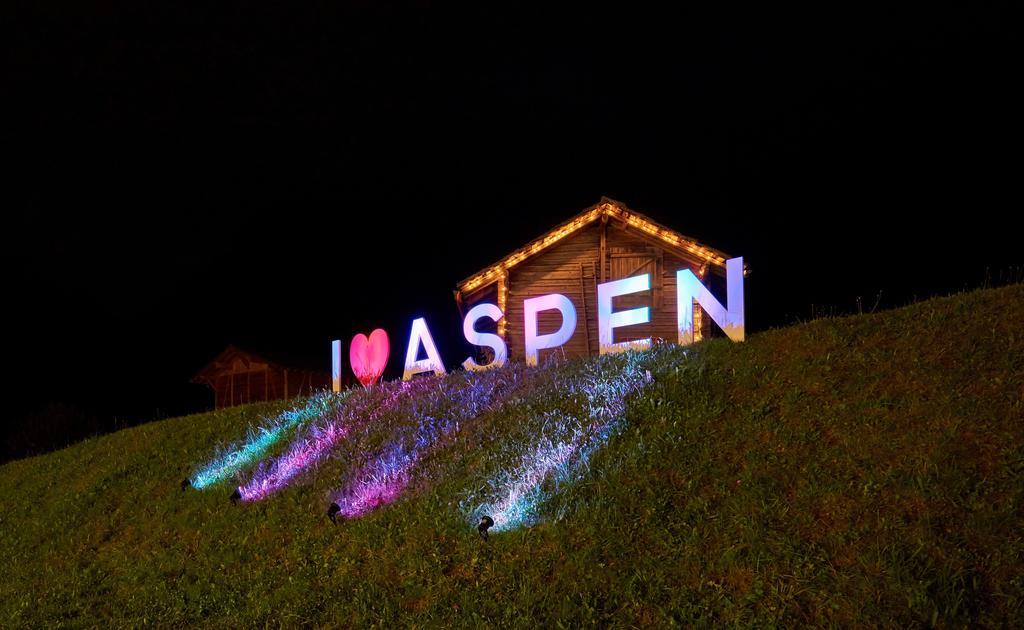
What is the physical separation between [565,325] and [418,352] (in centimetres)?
457

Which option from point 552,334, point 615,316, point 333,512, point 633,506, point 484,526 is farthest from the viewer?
point 552,334

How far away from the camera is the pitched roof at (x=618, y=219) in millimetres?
26281

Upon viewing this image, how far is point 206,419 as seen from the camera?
67.2ft

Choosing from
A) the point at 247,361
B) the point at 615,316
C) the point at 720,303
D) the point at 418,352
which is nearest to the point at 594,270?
the point at 418,352

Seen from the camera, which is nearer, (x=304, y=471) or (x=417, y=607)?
(x=417, y=607)

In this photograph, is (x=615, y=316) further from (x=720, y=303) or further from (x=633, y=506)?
(x=633, y=506)

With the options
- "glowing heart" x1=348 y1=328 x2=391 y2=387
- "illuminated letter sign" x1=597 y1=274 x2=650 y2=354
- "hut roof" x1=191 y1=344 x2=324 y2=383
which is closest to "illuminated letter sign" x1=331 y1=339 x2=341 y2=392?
"glowing heart" x1=348 y1=328 x2=391 y2=387

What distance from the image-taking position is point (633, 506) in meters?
9.55

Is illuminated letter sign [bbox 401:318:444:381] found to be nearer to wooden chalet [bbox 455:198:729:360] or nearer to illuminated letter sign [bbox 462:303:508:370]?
illuminated letter sign [bbox 462:303:508:370]

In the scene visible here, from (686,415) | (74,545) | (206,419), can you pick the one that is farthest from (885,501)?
(206,419)

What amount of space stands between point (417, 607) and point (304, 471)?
5955 mm

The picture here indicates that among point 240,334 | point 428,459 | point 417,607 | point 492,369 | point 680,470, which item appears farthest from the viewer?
point 240,334

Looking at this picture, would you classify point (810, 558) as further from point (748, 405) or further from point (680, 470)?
point (748, 405)

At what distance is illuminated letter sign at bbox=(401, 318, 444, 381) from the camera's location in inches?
795
